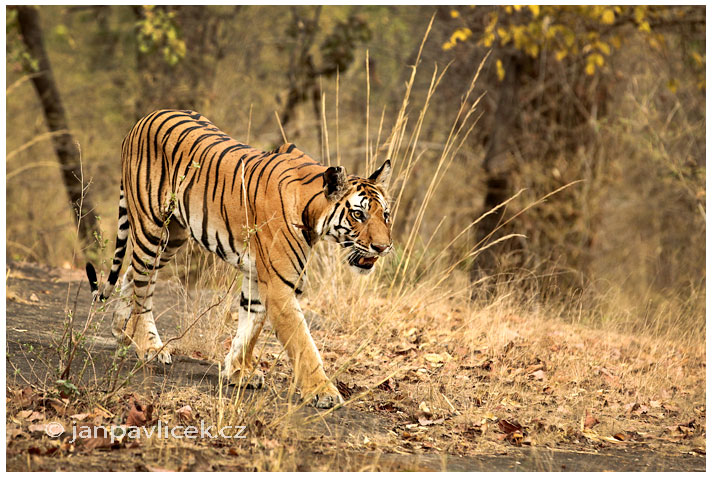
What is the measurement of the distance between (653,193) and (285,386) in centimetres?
960

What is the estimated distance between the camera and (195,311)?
5.70 metres

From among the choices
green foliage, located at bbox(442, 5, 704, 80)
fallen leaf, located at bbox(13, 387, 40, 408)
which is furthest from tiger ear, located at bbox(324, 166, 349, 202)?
green foliage, located at bbox(442, 5, 704, 80)

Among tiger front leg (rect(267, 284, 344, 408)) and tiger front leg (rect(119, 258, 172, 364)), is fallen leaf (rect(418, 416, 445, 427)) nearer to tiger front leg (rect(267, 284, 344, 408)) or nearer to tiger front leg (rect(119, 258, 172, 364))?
tiger front leg (rect(267, 284, 344, 408))

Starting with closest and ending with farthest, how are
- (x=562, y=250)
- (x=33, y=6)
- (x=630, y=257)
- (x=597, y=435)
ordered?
Answer: (x=597, y=435) → (x=562, y=250) → (x=33, y=6) → (x=630, y=257)

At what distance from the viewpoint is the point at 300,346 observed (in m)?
4.60

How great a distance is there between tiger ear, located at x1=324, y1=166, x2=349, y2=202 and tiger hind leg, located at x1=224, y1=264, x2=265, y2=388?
2.45 ft

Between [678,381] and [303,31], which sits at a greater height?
[303,31]

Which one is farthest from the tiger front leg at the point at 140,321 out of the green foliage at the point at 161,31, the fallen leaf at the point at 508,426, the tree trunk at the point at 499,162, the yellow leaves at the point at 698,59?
the yellow leaves at the point at 698,59

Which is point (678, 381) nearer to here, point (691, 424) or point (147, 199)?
point (691, 424)

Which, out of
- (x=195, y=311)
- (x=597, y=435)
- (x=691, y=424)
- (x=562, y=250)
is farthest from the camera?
(x=562, y=250)

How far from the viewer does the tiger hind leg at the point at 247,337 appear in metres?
4.91

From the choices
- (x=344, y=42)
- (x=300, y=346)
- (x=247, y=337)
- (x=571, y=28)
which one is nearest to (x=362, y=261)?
(x=300, y=346)

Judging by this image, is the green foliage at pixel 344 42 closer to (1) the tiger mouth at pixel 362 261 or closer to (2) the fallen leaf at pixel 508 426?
(1) the tiger mouth at pixel 362 261

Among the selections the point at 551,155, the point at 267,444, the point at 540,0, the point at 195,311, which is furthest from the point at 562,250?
the point at 267,444
